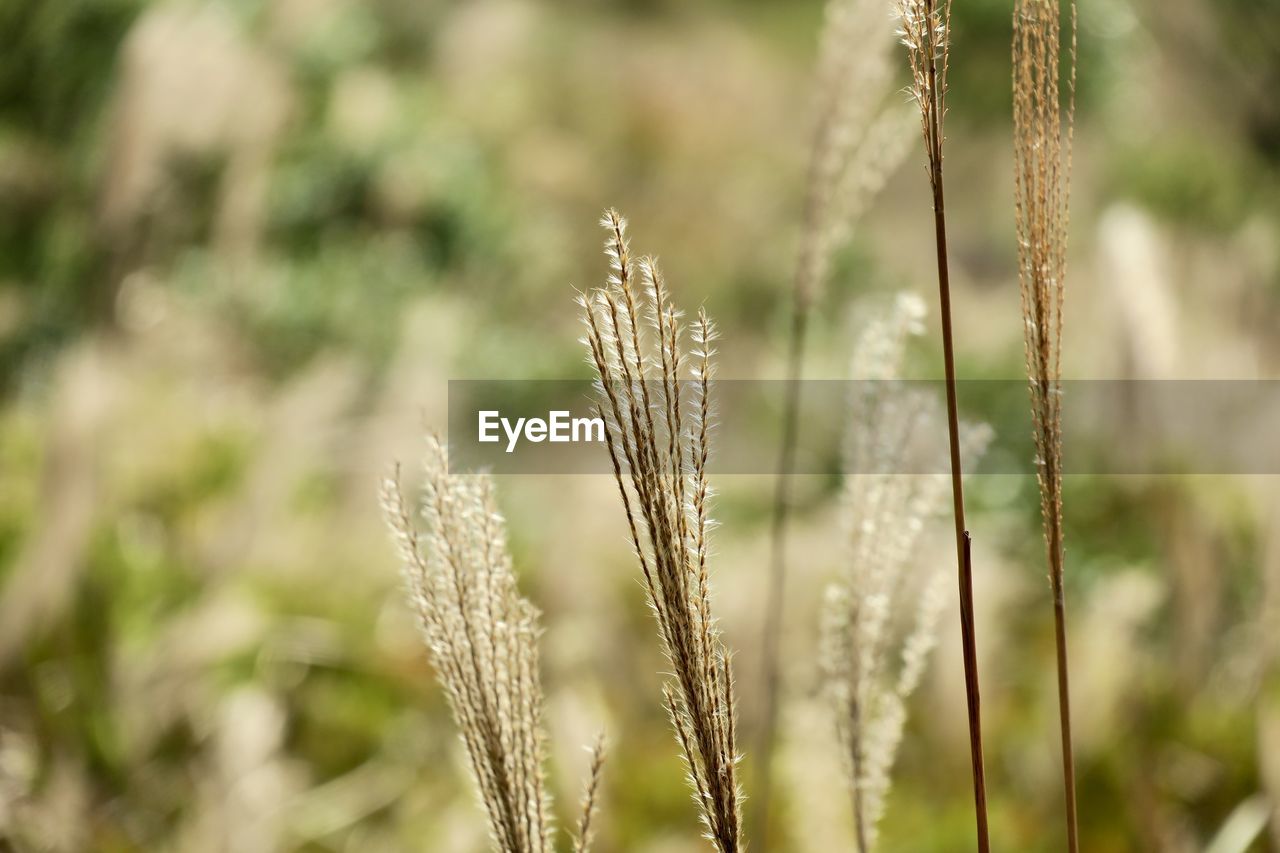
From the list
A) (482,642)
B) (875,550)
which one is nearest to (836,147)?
(875,550)

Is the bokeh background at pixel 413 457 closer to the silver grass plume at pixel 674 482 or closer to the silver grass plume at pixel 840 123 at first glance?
the silver grass plume at pixel 674 482

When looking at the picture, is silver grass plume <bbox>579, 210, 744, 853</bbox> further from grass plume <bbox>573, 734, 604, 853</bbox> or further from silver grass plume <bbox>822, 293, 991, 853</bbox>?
silver grass plume <bbox>822, 293, 991, 853</bbox>

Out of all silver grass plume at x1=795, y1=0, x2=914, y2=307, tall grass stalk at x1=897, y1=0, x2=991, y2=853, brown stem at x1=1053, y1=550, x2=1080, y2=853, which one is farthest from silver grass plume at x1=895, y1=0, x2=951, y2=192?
silver grass plume at x1=795, y1=0, x2=914, y2=307

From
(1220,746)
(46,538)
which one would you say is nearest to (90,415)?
(46,538)

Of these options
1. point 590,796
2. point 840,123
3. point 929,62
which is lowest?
point 590,796

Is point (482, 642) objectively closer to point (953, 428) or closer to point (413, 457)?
point (953, 428)

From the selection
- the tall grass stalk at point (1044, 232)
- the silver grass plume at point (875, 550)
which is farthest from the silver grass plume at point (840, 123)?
the tall grass stalk at point (1044, 232)
